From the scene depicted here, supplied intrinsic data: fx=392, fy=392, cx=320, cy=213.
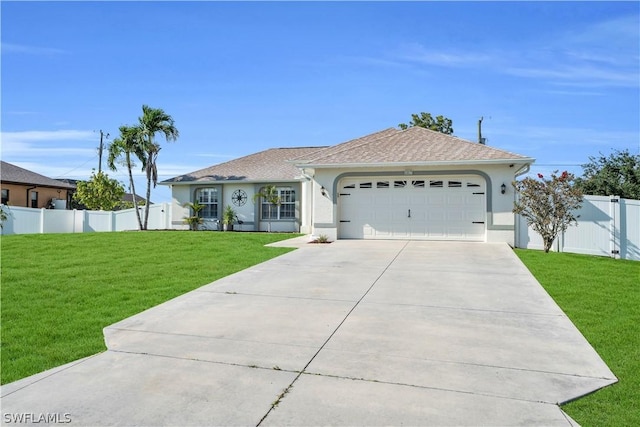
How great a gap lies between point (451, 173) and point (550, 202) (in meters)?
3.29

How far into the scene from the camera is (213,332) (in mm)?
4980

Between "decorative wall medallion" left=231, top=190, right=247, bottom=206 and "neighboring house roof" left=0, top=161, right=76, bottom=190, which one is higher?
"neighboring house roof" left=0, top=161, right=76, bottom=190

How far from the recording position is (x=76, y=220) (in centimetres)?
2398

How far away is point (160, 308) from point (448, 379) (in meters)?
4.46

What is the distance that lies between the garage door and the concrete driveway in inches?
286

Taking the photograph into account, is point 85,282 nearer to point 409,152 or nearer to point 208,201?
point 409,152

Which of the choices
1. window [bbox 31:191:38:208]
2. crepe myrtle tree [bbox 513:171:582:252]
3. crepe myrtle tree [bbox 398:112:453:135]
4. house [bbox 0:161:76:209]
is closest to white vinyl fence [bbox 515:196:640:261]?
crepe myrtle tree [bbox 513:171:582:252]

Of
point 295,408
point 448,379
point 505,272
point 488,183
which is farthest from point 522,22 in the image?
point 295,408

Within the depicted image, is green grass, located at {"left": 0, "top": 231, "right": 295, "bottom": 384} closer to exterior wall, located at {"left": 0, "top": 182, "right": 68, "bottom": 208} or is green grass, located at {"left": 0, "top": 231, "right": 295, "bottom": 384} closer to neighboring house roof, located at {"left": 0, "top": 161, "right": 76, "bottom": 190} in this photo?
exterior wall, located at {"left": 0, "top": 182, "right": 68, "bottom": 208}

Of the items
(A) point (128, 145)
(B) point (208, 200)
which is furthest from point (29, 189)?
(B) point (208, 200)

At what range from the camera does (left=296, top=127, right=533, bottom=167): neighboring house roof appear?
550 inches

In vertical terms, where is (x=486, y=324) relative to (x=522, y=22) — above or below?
below

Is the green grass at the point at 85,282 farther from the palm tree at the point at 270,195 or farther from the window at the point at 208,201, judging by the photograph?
the window at the point at 208,201

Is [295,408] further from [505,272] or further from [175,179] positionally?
[175,179]
